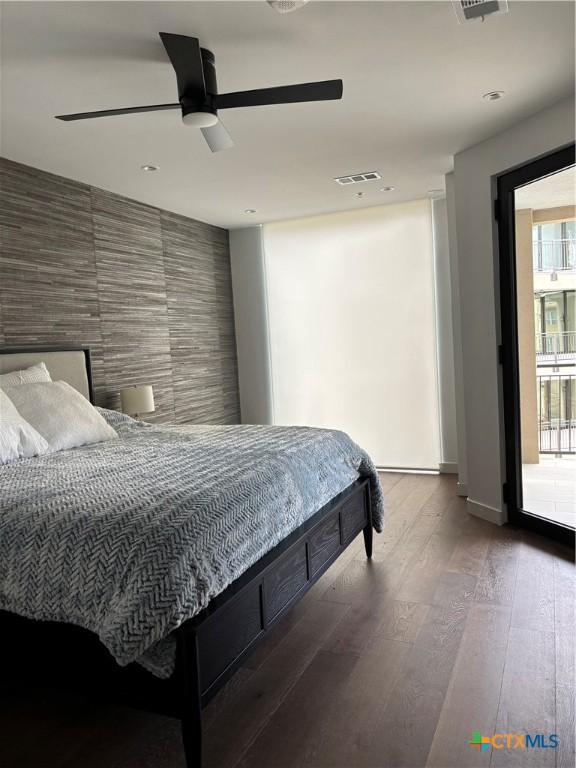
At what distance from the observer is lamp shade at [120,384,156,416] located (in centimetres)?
416

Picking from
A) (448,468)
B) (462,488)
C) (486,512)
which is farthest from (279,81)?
(448,468)

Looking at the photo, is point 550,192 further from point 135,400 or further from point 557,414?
point 135,400

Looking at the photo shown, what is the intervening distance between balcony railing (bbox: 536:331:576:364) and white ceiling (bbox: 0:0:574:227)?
128cm

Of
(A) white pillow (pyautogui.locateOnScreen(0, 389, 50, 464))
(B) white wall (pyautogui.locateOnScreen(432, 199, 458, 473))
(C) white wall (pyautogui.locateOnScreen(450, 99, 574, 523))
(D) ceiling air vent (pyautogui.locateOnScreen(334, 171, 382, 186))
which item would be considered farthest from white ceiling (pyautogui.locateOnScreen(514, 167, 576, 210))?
(A) white pillow (pyautogui.locateOnScreen(0, 389, 50, 464))

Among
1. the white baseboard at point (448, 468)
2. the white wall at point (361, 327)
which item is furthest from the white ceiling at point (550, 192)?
the white baseboard at point (448, 468)

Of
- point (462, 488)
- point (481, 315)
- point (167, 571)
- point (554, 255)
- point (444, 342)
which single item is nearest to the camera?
point (167, 571)

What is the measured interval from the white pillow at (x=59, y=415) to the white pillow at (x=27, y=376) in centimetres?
9

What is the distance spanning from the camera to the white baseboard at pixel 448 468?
5184 millimetres

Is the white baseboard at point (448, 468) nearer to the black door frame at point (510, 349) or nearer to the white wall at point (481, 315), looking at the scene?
the white wall at point (481, 315)

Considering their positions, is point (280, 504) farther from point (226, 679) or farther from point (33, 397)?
point (33, 397)

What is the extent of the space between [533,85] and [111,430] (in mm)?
2964

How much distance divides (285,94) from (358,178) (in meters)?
2.26

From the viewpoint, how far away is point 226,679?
1.82 metres

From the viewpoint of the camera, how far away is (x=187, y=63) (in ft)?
7.35
